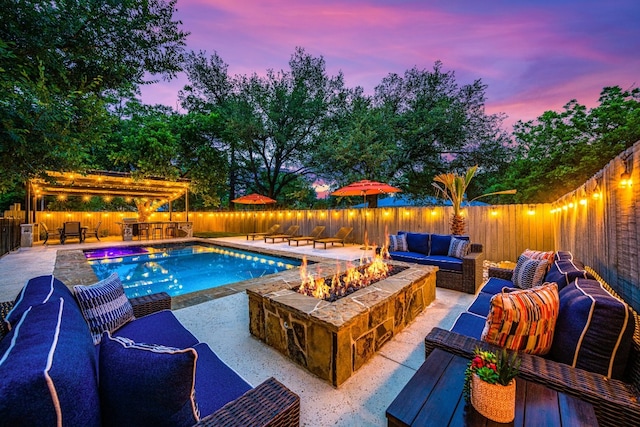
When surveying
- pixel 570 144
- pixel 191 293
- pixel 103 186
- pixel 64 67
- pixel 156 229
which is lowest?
pixel 191 293

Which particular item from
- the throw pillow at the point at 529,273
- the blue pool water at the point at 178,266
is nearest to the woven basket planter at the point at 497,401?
the throw pillow at the point at 529,273

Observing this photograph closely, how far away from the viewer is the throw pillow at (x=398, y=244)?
20.1 feet

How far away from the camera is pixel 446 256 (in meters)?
5.46

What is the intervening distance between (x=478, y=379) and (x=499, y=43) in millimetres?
8063

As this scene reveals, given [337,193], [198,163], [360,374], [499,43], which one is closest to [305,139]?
[198,163]

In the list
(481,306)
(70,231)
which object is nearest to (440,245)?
(481,306)

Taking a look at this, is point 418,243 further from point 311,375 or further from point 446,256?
point 311,375

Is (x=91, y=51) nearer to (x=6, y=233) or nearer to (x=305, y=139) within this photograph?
(x=6, y=233)

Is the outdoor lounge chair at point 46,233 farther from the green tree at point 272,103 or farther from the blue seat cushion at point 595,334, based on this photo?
the blue seat cushion at point 595,334

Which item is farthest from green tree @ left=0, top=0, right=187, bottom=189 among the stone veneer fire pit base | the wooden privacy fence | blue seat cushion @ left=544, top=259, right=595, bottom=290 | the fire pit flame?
the wooden privacy fence

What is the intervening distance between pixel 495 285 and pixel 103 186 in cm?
1514

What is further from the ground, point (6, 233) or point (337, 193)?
point (337, 193)

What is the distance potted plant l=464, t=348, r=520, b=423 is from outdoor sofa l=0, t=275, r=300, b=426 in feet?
3.00

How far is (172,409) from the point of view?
0.99 metres
